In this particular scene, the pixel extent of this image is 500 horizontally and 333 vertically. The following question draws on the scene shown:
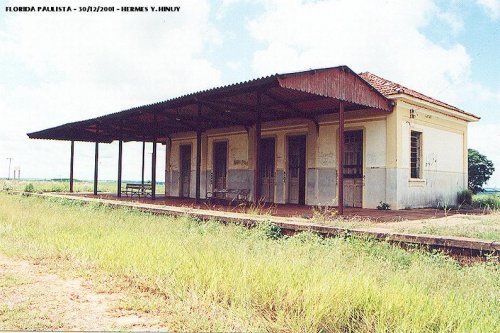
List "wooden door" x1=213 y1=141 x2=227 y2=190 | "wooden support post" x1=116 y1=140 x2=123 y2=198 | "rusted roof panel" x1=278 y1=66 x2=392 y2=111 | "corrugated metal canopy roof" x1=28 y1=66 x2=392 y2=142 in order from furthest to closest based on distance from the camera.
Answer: "wooden support post" x1=116 y1=140 x2=123 y2=198 < "wooden door" x1=213 y1=141 x2=227 y2=190 < "corrugated metal canopy roof" x1=28 y1=66 x2=392 y2=142 < "rusted roof panel" x1=278 y1=66 x2=392 y2=111

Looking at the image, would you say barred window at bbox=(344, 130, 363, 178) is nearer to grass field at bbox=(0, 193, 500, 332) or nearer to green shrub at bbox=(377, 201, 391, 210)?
green shrub at bbox=(377, 201, 391, 210)

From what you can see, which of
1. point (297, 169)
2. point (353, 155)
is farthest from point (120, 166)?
point (353, 155)

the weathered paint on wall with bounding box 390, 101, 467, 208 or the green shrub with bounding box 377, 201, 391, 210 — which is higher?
the weathered paint on wall with bounding box 390, 101, 467, 208

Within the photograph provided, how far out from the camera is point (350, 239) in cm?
631

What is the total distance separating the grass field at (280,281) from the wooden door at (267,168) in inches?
298

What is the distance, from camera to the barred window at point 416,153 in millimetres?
12336

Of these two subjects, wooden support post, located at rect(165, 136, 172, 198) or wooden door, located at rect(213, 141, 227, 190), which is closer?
wooden door, located at rect(213, 141, 227, 190)

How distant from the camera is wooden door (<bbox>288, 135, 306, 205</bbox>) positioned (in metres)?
13.6

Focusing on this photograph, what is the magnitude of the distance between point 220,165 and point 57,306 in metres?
13.1

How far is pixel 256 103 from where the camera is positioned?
1167cm

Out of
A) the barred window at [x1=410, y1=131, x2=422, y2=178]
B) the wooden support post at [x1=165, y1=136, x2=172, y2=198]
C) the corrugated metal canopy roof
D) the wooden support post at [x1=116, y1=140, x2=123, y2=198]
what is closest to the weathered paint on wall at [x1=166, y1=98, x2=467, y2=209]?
the barred window at [x1=410, y1=131, x2=422, y2=178]

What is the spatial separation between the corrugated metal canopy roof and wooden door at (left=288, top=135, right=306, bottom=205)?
39.3 inches

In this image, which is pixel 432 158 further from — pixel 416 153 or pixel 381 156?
pixel 381 156

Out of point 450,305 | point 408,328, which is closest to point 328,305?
point 408,328
